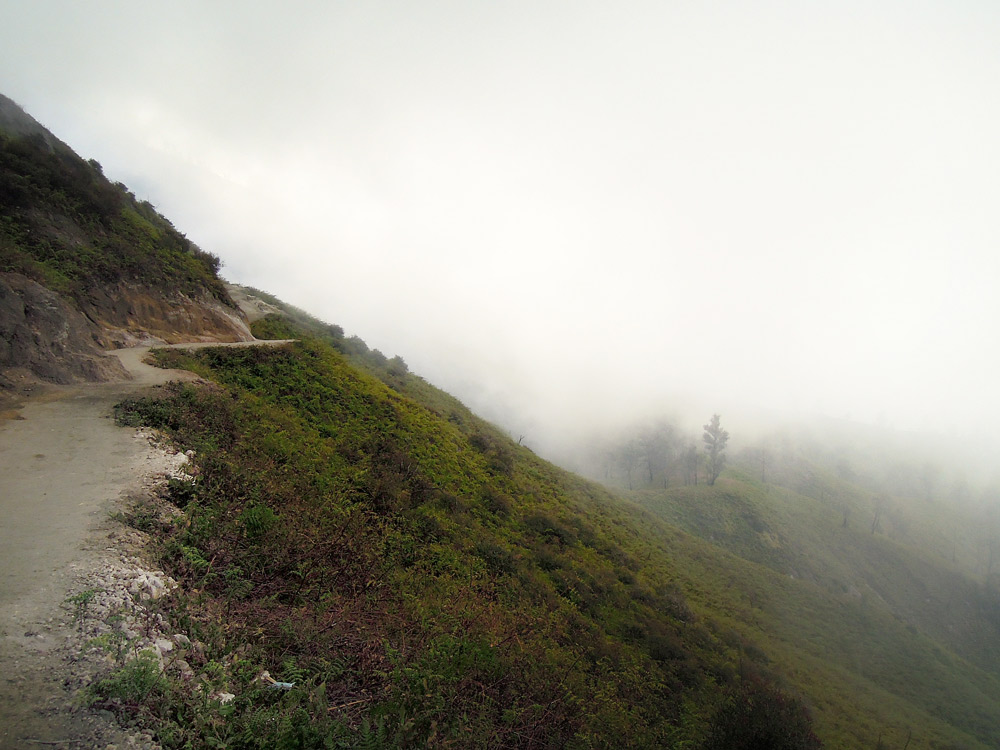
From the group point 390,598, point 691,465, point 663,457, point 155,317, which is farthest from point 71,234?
point 663,457

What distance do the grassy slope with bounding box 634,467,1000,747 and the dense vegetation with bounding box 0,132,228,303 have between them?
145 ft

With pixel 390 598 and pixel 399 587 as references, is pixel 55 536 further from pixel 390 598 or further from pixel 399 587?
pixel 399 587

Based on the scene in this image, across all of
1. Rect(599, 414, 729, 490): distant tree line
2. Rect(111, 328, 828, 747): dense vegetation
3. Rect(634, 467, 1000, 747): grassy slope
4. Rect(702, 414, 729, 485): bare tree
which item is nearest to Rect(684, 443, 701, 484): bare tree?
Rect(599, 414, 729, 490): distant tree line

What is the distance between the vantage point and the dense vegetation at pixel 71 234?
17.3m

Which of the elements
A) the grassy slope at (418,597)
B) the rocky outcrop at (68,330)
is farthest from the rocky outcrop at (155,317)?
the grassy slope at (418,597)

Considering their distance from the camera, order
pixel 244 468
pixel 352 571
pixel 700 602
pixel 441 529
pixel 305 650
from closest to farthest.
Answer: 1. pixel 305 650
2. pixel 352 571
3. pixel 244 468
4. pixel 441 529
5. pixel 700 602

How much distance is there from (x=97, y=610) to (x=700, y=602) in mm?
34520

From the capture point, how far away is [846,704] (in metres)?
25.5

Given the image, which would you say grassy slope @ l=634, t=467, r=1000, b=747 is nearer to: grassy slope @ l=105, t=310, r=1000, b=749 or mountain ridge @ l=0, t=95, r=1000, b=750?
mountain ridge @ l=0, t=95, r=1000, b=750

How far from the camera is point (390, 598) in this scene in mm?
9336

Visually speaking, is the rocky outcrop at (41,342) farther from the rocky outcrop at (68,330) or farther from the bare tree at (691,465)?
the bare tree at (691,465)

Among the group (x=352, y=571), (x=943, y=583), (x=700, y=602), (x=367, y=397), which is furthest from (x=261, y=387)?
(x=943, y=583)

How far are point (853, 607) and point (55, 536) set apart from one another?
8012cm

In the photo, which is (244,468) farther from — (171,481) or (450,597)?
(450,597)
